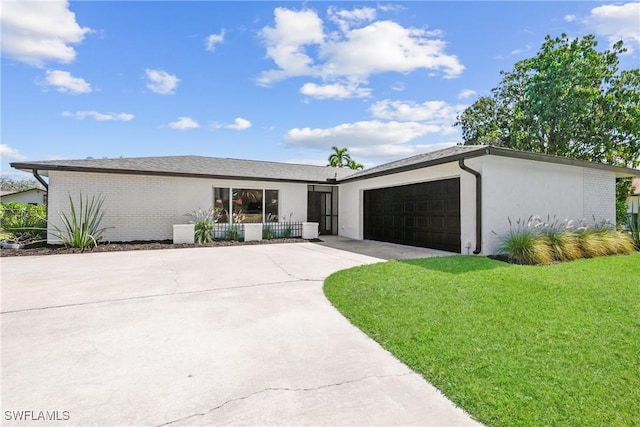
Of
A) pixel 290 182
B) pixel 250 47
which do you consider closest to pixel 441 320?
pixel 290 182

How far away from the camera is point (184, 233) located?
10.9 meters

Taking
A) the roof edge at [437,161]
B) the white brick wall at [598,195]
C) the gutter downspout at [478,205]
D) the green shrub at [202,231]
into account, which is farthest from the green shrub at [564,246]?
the green shrub at [202,231]

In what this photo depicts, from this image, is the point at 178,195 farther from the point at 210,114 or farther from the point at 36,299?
the point at 36,299

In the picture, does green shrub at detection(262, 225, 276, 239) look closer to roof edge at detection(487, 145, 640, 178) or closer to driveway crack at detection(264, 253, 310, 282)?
driveway crack at detection(264, 253, 310, 282)

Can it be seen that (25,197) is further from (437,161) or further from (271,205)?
(437,161)

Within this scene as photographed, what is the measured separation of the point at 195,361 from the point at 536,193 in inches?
376

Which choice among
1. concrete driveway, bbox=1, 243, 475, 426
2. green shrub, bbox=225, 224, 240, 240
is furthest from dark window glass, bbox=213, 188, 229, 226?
concrete driveway, bbox=1, 243, 475, 426

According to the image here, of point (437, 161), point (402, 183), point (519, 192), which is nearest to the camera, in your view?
point (519, 192)

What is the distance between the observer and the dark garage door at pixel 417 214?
8930 mm

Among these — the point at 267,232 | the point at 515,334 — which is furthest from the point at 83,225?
the point at 515,334

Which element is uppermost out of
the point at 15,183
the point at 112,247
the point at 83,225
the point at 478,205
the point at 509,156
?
the point at 15,183

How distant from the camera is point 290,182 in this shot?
44.3 feet

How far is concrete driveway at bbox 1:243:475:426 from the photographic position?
209 centimetres

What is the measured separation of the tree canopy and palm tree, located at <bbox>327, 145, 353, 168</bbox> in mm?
16600
